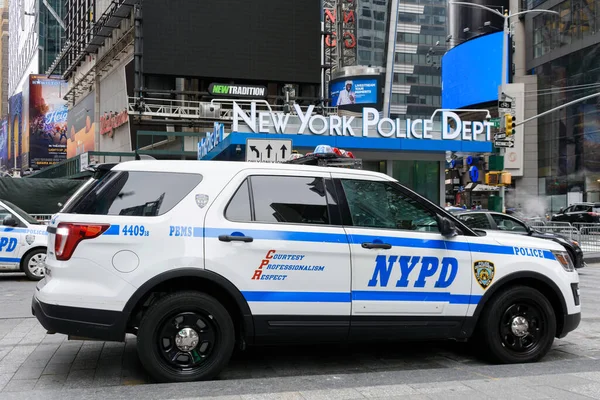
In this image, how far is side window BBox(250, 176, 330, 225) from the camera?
5.14 meters

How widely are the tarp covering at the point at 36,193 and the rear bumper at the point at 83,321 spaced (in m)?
19.4

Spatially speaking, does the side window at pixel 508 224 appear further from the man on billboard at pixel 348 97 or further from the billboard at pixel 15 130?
the billboard at pixel 15 130

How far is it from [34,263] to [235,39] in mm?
32002

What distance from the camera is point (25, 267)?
489 inches

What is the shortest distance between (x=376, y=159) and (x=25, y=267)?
52.0ft

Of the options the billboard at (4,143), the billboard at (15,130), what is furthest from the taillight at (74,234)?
the billboard at (4,143)

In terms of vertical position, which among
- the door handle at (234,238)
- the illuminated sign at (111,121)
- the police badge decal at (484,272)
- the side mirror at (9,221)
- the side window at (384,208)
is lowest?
the police badge decal at (484,272)

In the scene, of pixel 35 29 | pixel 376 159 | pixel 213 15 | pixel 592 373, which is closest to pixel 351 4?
pixel 213 15

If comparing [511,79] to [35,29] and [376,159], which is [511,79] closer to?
[376,159]

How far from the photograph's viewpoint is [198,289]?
16.4 feet

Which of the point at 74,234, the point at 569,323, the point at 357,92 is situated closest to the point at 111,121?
the point at 357,92

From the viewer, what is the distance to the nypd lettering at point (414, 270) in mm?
5227

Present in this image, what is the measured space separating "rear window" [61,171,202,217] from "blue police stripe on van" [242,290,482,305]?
41.0 inches

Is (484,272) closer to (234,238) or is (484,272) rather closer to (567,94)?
(234,238)
